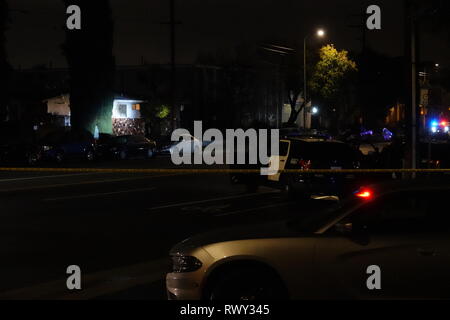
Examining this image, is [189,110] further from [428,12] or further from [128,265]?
[128,265]

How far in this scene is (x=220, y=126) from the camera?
65.4m

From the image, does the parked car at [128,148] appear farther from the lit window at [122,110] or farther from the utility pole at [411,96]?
the utility pole at [411,96]

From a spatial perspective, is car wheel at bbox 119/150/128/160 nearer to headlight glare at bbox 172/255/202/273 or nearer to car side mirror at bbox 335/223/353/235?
headlight glare at bbox 172/255/202/273

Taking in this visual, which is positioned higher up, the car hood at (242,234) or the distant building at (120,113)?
the distant building at (120,113)

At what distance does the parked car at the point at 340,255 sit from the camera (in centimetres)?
630

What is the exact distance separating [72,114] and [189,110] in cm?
2227

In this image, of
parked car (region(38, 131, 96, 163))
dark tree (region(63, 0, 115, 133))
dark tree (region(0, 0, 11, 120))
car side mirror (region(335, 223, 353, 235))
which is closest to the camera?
car side mirror (region(335, 223, 353, 235))

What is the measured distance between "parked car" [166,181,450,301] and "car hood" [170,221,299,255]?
10 mm

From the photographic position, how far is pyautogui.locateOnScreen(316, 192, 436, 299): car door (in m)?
6.29

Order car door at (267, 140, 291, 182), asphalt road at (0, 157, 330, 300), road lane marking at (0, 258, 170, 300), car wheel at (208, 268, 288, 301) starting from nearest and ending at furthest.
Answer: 1. car wheel at (208, 268, 288, 301)
2. road lane marking at (0, 258, 170, 300)
3. asphalt road at (0, 157, 330, 300)
4. car door at (267, 140, 291, 182)

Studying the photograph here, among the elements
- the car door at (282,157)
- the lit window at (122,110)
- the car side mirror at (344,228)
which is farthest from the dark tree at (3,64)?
the car side mirror at (344,228)

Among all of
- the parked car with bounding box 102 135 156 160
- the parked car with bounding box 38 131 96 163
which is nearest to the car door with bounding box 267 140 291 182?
the parked car with bounding box 38 131 96 163

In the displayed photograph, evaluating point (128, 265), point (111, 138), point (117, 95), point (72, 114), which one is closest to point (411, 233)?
point (128, 265)

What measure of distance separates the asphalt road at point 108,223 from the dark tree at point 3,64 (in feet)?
71.6
